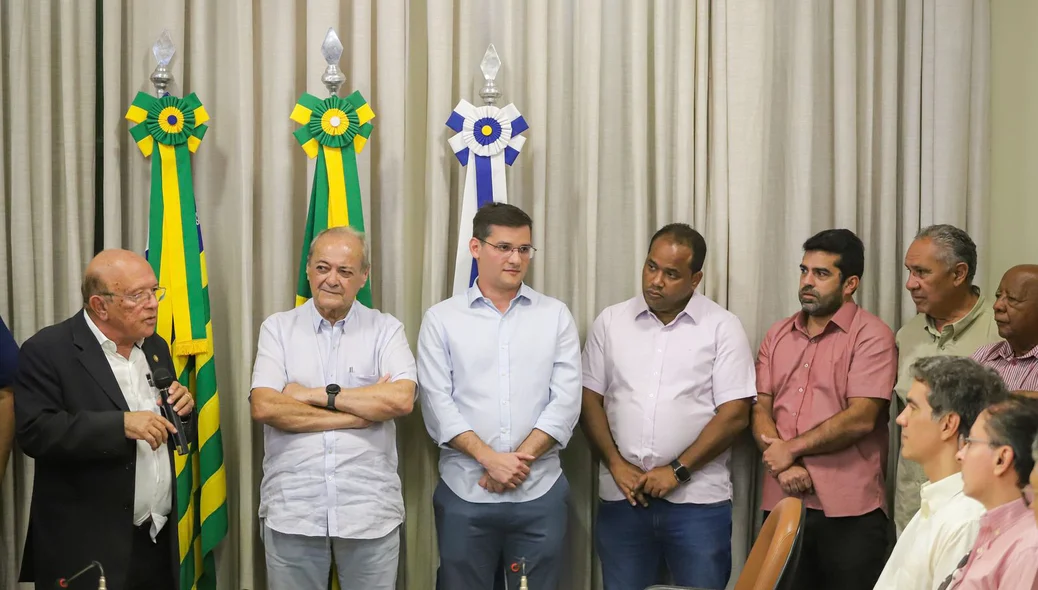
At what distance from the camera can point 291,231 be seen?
14.7 ft

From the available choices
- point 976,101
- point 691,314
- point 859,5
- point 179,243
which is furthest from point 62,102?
point 976,101

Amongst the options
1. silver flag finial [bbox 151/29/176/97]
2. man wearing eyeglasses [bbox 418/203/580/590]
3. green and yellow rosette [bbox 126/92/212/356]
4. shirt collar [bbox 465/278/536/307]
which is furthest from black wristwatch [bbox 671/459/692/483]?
silver flag finial [bbox 151/29/176/97]

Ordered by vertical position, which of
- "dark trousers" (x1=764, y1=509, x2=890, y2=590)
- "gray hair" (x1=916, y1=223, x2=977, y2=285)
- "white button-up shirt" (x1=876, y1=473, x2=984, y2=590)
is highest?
"gray hair" (x1=916, y1=223, x2=977, y2=285)

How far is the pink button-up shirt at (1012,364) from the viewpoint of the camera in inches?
140

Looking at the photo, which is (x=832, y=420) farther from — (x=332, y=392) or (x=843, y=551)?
(x=332, y=392)

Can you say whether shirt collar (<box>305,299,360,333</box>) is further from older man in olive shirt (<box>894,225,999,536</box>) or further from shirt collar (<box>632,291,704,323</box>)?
older man in olive shirt (<box>894,225,999,536</box>)

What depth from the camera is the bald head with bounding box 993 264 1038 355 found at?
11.7 feet

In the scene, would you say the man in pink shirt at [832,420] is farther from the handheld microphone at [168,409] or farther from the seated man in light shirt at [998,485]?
the handheld microphone at [168,409]

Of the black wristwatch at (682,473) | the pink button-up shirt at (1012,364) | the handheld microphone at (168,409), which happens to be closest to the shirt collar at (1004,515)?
the pink button-up shirt at (1012,364)

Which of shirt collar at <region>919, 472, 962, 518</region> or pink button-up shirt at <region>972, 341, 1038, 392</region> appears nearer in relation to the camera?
shirt collar at <region>919, 472, 962, 518</region>

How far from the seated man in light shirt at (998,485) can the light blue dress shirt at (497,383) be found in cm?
171

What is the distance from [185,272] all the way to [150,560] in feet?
3.72

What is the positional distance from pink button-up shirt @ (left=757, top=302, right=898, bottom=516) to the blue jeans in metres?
0.29

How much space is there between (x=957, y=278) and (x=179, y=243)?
2.95 meters
